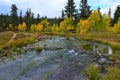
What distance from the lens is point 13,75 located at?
19734 mm

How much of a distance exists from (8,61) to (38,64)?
448 cm

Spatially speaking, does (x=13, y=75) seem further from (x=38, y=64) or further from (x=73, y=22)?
(x=73, y=22)

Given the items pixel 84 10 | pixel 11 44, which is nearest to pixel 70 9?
pixel 84 10

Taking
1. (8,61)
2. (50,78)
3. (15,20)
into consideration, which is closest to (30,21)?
(15,20)

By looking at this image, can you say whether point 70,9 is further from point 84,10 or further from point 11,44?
point 11,44

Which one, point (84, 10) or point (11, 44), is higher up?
point (84, 10)

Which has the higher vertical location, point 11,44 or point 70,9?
point 70,9

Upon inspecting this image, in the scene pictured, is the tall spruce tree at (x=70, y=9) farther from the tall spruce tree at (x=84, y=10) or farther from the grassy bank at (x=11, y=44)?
the grassy bank at (x=11, y=44)

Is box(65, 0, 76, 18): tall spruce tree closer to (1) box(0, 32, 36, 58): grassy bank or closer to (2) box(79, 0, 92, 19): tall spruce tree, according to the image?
(2) box(79, 0, 92, 19): tall spruce tree

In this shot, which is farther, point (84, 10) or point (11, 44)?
point (84, 10)

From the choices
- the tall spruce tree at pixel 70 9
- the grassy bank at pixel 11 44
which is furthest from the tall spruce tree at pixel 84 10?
the grassy bank at pixel 11 44

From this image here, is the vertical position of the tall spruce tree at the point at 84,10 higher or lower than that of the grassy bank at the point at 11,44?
higher

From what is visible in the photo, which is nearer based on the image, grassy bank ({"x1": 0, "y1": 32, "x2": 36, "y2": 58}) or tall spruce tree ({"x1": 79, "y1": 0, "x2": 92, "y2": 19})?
grassy bank ({"x1": 0, "y1": 32, "x2": 36, "y2": 58})

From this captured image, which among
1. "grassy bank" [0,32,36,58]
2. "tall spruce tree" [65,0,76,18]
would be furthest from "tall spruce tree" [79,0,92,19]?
"grassy bank" [0,32,36,58]
